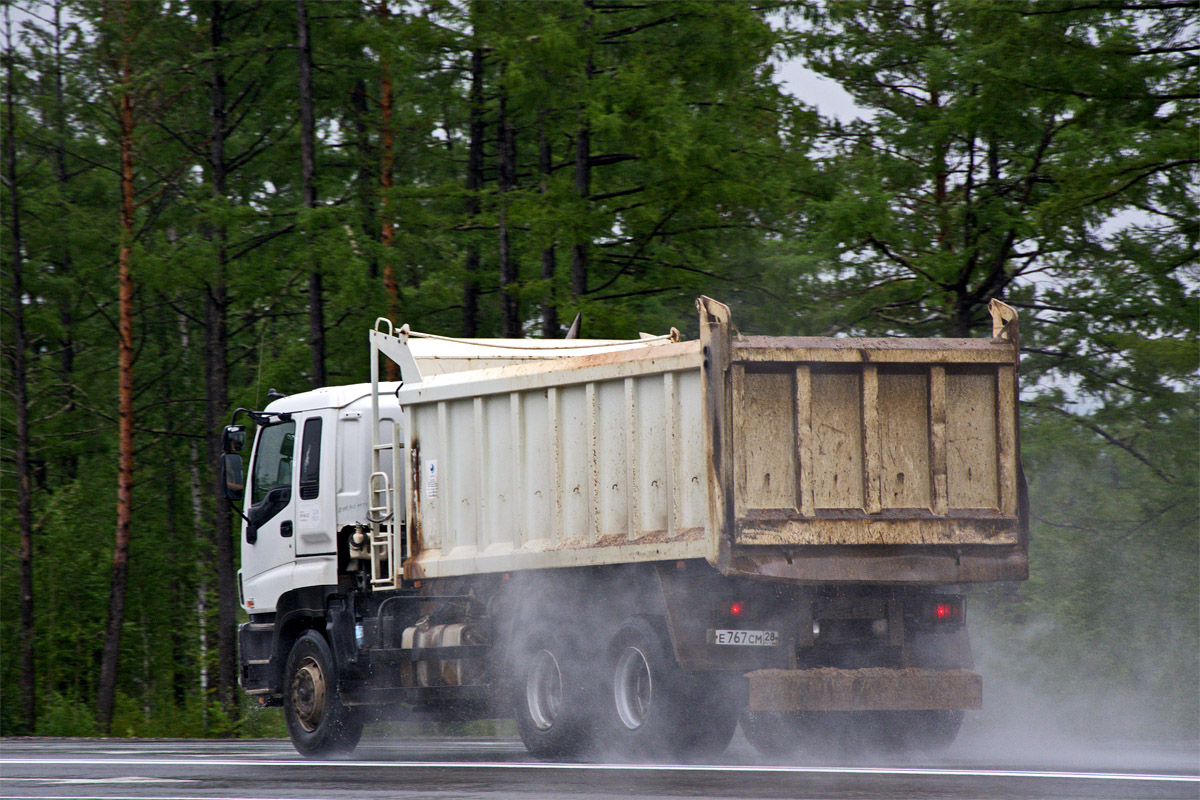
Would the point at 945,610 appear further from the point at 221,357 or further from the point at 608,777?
the point at 221,357

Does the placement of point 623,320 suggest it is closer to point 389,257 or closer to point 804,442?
point 389,257

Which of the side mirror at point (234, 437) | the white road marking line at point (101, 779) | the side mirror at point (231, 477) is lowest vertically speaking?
the white road marking line at point (101, 779)

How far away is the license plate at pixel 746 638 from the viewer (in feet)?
31.8

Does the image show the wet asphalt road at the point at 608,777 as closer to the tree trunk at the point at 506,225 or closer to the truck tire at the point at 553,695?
the truck tire at the point at 553,695

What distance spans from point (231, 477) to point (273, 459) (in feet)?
1.67

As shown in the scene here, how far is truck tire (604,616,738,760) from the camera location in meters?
9.85

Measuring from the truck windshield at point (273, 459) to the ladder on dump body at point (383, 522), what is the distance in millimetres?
1125

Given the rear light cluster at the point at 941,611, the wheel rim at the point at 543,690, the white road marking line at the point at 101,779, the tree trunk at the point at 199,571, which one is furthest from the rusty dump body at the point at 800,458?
the tree trunk at the point at 199,571

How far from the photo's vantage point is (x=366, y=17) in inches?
886

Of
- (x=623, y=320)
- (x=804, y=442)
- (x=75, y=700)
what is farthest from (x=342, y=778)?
(x=75, y=700)

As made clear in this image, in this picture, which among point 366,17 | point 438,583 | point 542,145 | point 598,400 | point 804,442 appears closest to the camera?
point 804,442

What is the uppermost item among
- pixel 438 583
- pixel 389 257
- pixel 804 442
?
pixel 389 257

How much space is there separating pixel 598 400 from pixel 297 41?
14.5m

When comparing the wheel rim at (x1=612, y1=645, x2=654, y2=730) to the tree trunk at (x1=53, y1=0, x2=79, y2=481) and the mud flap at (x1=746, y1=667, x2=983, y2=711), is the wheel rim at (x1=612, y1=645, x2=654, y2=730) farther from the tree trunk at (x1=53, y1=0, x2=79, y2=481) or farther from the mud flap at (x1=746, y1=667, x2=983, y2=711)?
the tree trunk at (x1=53, y1=0, x2=79, y2=481)
